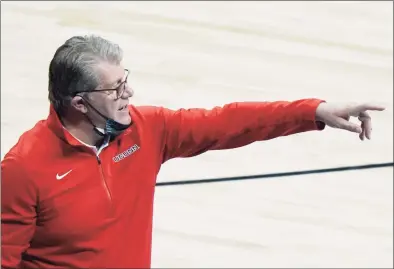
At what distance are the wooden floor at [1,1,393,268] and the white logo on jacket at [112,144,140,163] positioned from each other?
2.81ft

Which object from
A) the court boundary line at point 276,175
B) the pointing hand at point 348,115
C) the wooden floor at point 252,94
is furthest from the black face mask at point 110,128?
the court boundary line at point 276,175

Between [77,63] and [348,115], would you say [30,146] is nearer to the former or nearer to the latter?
[77,63]

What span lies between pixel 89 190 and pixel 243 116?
211mm

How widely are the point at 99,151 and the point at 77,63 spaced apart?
0.43 feet

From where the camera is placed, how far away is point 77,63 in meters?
0.95

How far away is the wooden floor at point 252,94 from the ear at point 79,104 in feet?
3.08

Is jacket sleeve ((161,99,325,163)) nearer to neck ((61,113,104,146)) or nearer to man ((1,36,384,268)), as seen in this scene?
man ((1,36,384,268))

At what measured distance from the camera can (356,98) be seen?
246 cm

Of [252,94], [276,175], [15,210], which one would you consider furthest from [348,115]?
[252,94]

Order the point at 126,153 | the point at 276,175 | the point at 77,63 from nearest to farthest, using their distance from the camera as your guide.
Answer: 1. the point at 77,63
2. the point at 126,153
3. the point at 276,175

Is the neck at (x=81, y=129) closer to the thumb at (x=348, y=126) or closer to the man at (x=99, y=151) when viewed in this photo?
the man at (x=99, y=151)

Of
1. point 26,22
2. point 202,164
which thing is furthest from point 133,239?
point 26,22

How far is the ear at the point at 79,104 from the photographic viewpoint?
98 centimetres

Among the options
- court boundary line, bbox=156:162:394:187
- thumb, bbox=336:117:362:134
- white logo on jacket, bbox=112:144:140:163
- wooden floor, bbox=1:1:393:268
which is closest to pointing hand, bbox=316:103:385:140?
thumb, bbox=336:117:362:134
